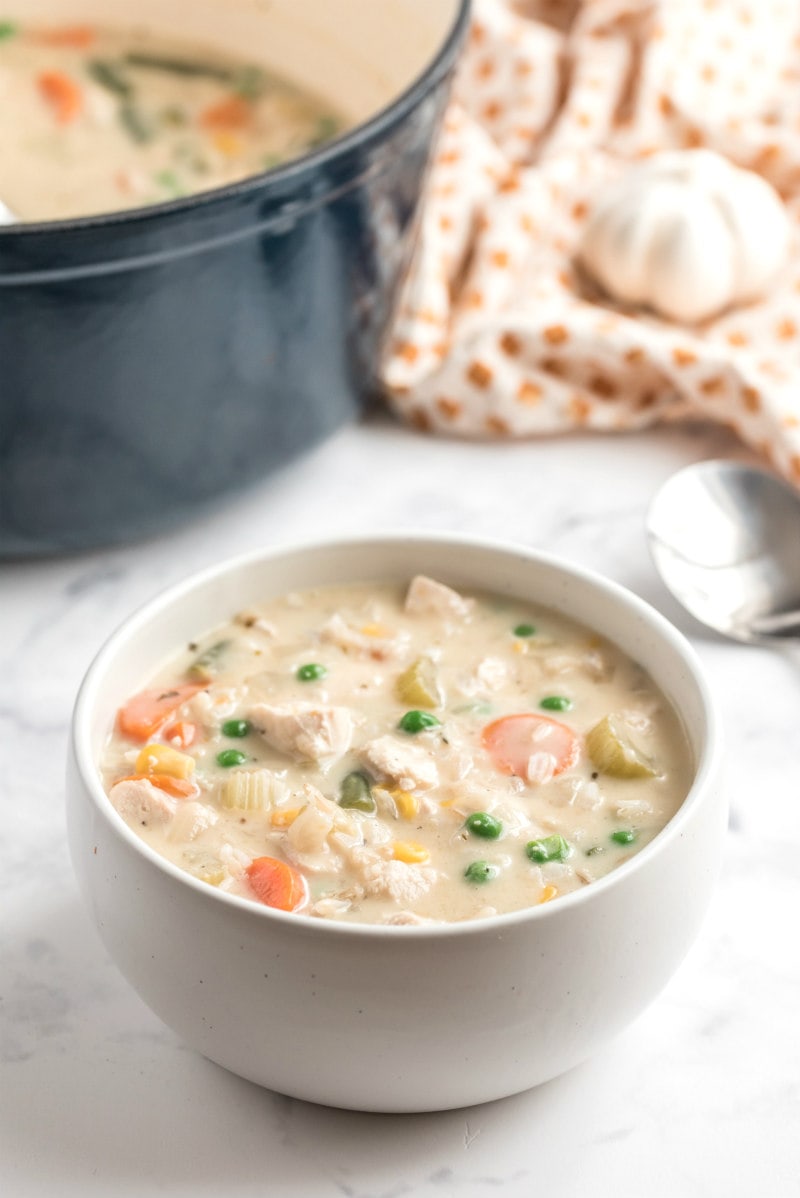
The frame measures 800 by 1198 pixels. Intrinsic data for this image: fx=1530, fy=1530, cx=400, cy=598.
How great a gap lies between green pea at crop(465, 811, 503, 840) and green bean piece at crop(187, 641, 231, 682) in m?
0.36

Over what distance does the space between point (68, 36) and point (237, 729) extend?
1.71m

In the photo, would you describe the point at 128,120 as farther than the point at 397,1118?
Yes

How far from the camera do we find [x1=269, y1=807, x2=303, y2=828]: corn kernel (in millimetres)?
1373

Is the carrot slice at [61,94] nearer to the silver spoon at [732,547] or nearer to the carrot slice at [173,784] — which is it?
the silver spoon at [732,547]

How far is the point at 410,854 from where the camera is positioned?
1338 millimetres

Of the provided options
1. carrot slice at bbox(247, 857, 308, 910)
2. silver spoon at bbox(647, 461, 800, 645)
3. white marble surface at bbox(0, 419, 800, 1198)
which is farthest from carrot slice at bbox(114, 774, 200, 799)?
silver spoon at bbox(647, 461, 800, 645)

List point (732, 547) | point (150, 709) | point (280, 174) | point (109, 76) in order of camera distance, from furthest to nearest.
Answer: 1. point (109, 76)
2. point (732, 547)
3. point (280, 174)
4. point (150, 709)

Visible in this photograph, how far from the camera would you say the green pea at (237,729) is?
149 cm

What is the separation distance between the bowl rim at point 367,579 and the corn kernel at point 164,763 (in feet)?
0.24

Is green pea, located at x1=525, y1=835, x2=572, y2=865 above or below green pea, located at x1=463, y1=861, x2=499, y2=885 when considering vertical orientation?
above

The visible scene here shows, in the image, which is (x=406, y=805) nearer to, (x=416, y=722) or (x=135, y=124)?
(x=416, y=722)

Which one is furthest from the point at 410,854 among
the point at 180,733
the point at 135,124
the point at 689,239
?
the point at 135,124

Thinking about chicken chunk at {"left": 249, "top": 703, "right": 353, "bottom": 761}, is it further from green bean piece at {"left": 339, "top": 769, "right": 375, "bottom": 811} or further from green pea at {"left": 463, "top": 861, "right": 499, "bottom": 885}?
green pea at {"left": 463, "top": 861, "right": 499, "bottom": 885}

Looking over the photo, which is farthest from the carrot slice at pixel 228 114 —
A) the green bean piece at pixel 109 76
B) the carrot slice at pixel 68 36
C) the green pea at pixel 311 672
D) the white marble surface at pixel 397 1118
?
the green pea at pixel 311 672
